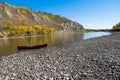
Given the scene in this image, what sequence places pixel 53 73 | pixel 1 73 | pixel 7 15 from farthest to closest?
pixel 7 15 < pixel 1 73 < pixel 53 73

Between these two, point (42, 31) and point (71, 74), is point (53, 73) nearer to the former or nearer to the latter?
point (71, 74)

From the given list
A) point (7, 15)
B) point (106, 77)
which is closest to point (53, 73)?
point (106, 77)

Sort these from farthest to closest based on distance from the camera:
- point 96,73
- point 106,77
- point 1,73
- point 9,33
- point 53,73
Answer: point 9,33 → point 1,73 → point 53,73 → point 96,73 → point 106,77

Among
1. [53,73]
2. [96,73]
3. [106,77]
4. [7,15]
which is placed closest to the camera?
[106,77]

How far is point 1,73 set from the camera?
15242mm

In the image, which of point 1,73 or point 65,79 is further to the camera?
point 1,73

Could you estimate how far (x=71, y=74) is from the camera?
44.5ft

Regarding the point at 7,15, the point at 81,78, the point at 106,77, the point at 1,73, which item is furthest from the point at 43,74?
the point at 7,15

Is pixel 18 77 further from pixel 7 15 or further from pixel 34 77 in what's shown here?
pixel 7 15

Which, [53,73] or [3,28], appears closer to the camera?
[53,73]

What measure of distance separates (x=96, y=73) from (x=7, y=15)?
15395 centimetres

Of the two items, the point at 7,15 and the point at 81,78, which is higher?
the point at 7,15

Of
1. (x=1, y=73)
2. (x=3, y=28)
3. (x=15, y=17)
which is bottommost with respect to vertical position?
(x=1, y=73)

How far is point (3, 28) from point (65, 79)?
370 ft
